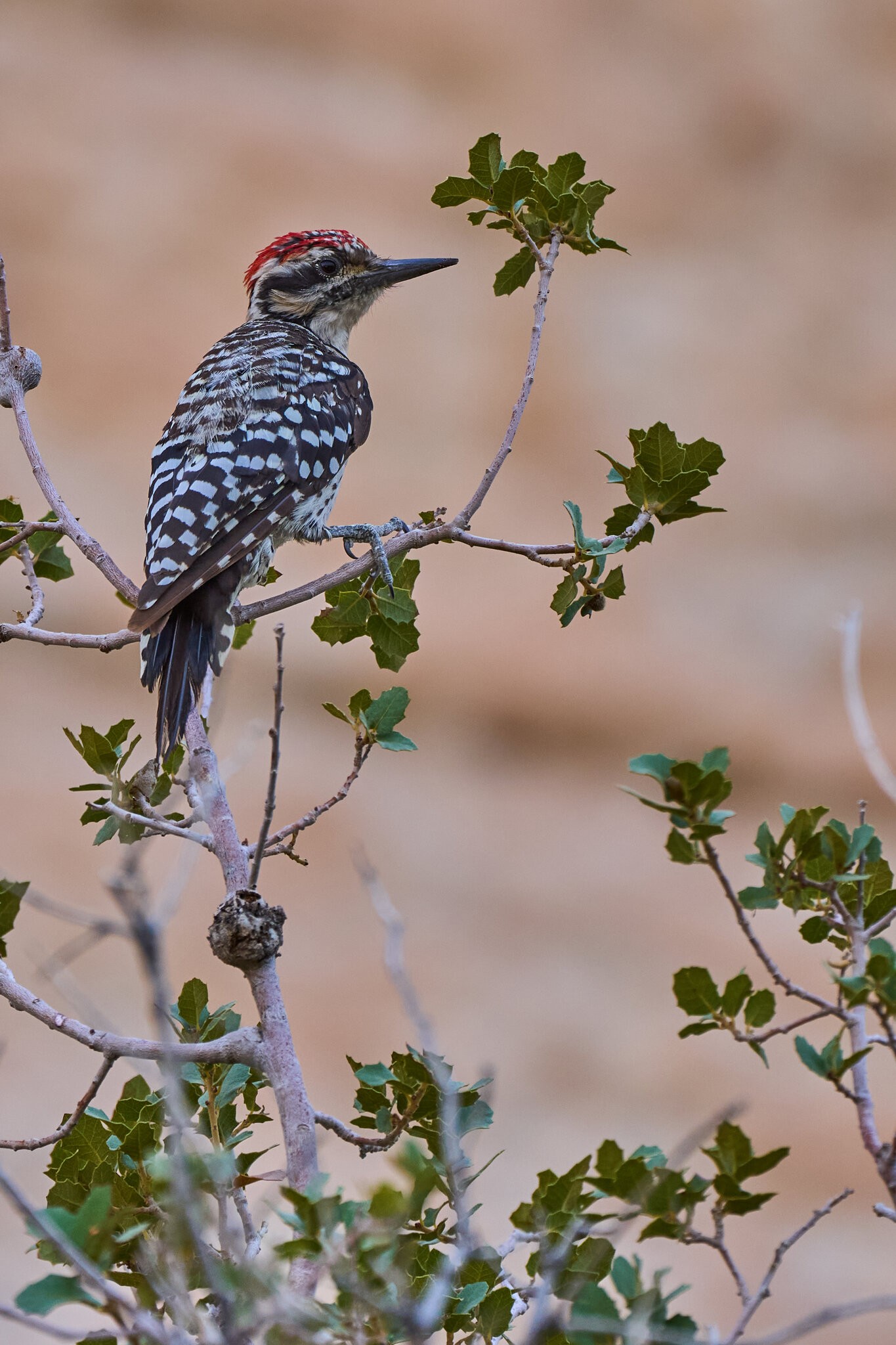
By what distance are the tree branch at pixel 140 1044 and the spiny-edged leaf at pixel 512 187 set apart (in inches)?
53.6

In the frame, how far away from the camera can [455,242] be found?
25.3 ft

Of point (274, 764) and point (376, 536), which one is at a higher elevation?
point (376, 536)

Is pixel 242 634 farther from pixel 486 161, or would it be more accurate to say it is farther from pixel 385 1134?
pixel 385 1134

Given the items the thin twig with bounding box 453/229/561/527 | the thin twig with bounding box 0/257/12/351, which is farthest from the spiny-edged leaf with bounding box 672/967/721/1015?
the thin twig with bounding box 0/257/12/351

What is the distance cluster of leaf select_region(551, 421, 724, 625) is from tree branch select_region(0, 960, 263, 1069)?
0.79 meters

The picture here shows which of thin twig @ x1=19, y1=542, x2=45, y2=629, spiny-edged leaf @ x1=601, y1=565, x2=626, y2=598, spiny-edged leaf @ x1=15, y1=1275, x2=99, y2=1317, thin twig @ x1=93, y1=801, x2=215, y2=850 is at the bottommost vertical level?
spiny-edged leaf @ x1=15, y1=1275, x2=99, y2=1317

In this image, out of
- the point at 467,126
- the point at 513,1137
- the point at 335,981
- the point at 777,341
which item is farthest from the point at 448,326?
the point at 513,1137

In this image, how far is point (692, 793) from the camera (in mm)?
1524

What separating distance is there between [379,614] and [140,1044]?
901 millimetres

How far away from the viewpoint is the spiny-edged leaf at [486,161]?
7.27 ft

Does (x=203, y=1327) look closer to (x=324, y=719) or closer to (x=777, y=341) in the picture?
(x=324, y=719)

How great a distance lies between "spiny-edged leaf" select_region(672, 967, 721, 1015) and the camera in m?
1.66

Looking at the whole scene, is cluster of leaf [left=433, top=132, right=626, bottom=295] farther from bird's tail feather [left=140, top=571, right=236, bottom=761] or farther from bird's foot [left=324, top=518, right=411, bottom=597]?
bird's tail feather [left=140, top=571, right=236, bottom=761]

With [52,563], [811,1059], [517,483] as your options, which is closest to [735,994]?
[811,1059]
